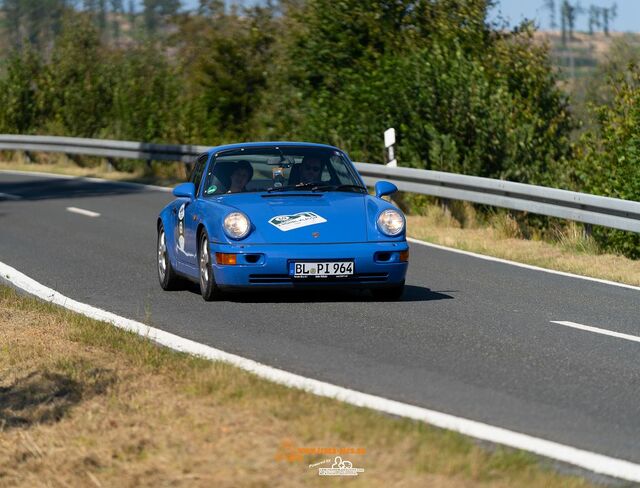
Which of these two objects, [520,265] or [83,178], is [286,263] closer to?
[520,265]

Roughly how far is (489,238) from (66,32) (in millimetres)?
26735

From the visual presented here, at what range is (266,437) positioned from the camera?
19.0 feet

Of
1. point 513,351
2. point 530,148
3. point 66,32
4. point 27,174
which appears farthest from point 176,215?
point 66,32

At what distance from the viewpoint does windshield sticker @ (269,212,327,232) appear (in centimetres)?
1075

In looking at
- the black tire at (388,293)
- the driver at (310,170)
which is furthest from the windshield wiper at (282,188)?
the black tire at (388,293)

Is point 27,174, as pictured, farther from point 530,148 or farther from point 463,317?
point 463,317

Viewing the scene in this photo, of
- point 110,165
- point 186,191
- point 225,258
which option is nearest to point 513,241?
point 186,191

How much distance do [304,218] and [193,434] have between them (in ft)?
16.5

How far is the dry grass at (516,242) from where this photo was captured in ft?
46.3

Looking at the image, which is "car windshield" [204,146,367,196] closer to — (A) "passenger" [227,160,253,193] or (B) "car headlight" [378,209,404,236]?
(A) "passenger" [227,160,253,193]

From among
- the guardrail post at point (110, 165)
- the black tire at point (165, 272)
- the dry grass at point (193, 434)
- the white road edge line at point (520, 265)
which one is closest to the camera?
the dry grass at point (193, 434)

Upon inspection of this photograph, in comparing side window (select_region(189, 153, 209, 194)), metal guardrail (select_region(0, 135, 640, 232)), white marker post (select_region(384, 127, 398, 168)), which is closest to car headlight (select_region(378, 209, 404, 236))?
side window (select_region(189, 153, 209, 194))

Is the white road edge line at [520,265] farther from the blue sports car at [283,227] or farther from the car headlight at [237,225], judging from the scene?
the car headlight at [237,225]

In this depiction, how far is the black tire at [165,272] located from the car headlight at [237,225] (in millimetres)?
1417
